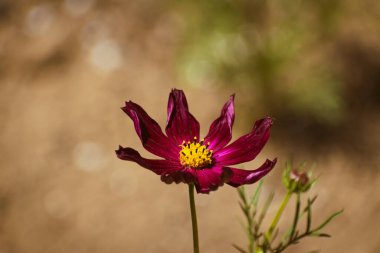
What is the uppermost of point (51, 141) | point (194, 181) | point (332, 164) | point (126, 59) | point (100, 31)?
point (100, 31)

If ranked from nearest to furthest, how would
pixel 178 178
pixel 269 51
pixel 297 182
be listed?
pixel 178 178 < pixel 297 182 < pixel 269 51

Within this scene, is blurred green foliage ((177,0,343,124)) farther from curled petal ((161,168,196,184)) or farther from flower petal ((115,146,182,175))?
curled petal ((161,168,196,184))

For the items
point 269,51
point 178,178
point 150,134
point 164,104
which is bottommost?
point 178,178

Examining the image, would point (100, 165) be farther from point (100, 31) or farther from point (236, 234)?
point (100, 31)

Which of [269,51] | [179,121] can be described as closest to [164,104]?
[269,51]

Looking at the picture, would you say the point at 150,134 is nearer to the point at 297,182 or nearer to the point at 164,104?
the point at 297,182

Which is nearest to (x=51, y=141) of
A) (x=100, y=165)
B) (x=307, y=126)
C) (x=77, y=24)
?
(x=100, y=165)

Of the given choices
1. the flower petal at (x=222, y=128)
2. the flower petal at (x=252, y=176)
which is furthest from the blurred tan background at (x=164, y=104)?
the flower petal at (x=252, y=176)
